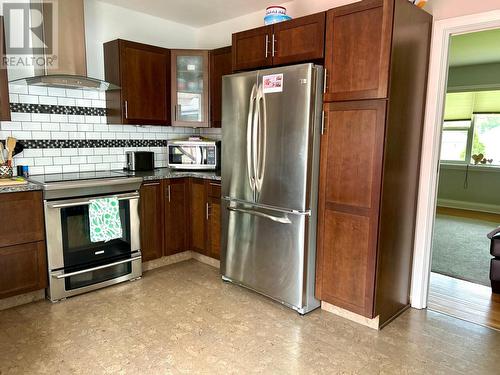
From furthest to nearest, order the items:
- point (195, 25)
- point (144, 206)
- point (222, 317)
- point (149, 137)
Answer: point (195, 25) → point (149, 137) → point (144, 206) → point (222, 317)

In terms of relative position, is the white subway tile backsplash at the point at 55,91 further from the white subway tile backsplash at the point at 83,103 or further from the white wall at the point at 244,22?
the white wall at the point at 244,22

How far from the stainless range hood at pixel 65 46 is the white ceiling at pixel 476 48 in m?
3.87

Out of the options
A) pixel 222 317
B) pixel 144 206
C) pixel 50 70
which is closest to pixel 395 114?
pixel 222 317

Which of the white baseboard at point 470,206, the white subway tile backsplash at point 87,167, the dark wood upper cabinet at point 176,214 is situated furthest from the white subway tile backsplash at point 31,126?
the white baseboard at point 470,206

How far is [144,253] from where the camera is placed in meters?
3.45

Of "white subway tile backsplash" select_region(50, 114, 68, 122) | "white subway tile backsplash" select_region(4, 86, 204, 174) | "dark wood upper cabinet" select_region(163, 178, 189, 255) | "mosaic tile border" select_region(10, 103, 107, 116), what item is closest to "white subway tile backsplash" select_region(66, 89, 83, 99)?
"white subway tile backsplash" select_region(4, 86, 204, 174)

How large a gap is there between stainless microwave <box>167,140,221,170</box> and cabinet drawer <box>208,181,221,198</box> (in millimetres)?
404

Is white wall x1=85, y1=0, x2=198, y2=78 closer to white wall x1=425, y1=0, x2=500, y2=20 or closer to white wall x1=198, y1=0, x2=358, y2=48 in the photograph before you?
white wall x1=198, y1=0, x2=358, y2=48

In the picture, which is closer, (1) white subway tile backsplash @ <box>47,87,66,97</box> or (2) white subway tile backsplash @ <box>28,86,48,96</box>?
(2) white subway tile backsplash @ <box>28,86,48,96</box>

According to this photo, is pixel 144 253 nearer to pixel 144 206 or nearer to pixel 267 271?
pixel 144 206

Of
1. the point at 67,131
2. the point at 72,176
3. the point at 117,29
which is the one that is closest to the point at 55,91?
the point at 67,131

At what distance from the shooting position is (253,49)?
9.54 ft

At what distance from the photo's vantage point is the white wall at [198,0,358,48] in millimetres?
3193

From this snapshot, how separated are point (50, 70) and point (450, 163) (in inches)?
282
